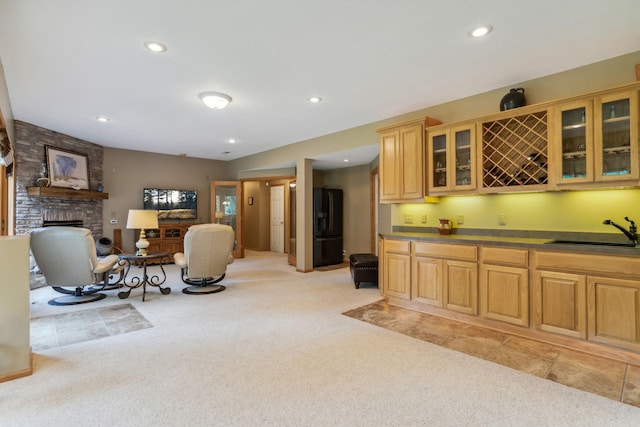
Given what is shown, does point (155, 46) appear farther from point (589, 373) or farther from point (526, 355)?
point (589, 373)

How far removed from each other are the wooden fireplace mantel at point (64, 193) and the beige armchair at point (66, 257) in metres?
1.73

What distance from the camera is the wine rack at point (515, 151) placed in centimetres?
327

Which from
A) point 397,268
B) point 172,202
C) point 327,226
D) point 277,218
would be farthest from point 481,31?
point 277,218

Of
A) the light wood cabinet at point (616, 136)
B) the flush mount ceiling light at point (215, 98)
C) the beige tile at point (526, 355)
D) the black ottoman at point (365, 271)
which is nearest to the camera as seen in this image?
the beige tile at point (526, 355)

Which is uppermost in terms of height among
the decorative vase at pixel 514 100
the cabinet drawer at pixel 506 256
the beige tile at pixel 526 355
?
the decorative vase at pixel 514 100

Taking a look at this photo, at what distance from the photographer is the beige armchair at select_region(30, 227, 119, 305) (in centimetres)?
394

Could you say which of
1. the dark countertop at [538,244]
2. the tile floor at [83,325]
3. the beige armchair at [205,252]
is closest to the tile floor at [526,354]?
the dark countertop at [538,244]

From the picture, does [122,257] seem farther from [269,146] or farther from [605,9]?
[605,9]

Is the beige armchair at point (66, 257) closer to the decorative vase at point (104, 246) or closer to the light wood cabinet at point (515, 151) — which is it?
the decorative vase at point (104, 246)

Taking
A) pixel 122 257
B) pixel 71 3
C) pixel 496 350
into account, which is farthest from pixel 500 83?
pixel 122 257

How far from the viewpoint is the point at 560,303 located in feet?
9.50

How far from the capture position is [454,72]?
10.9ft

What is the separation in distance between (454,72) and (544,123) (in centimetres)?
105

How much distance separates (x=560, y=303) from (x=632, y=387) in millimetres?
788
